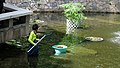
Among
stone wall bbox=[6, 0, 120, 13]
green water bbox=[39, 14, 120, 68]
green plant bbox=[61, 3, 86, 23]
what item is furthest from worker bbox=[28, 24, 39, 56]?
stone wall bbox=[6, 0, 120, 13]

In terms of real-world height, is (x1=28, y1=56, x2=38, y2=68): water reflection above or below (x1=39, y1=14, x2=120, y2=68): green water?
above

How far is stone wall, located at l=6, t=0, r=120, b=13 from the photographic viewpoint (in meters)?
21.9

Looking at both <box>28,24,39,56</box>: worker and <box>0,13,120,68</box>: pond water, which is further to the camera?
<box>28,24,39,56</box>: worker

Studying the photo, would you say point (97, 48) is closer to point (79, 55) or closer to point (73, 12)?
point (79, 55)

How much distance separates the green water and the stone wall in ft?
10.6

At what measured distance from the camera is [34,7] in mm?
21953

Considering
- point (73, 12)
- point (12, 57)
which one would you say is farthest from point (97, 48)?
point (12, 57)

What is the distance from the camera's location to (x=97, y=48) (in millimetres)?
12773

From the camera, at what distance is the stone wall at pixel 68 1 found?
21.9 meters

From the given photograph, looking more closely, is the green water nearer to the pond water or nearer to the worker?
the pond water

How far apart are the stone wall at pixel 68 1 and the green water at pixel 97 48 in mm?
3238

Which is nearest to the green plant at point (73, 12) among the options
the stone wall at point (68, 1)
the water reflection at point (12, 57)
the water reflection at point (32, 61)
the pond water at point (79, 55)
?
the pond water at point (79, 55)

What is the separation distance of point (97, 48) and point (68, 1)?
417 inches

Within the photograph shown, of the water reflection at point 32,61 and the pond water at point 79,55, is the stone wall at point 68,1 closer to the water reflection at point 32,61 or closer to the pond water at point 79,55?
the pond water at point 79,55
